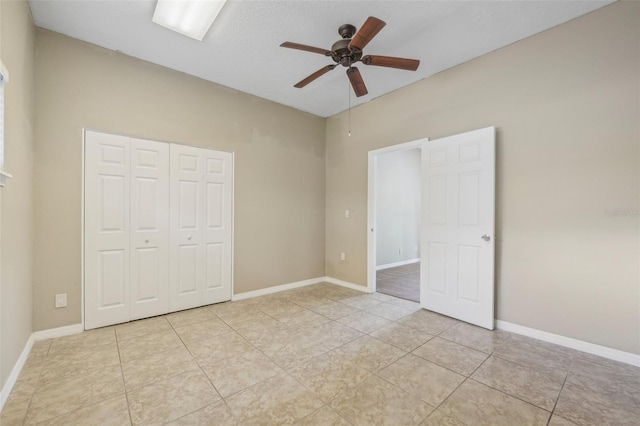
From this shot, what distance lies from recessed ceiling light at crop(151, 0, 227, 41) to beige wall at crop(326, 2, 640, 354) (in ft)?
8.63

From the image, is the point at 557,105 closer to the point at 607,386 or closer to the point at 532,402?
the point at 607,386

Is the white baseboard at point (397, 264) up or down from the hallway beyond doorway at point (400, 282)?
up

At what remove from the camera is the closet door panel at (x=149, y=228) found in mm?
3047

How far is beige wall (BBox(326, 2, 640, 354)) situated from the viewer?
2230 mm

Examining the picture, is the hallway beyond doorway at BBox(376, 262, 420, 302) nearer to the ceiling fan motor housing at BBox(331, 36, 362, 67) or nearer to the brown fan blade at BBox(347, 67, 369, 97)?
the brown fan blade at BBox(347, 67, 369, 97)

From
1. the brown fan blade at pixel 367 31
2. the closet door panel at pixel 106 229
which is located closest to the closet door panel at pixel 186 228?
the closet door panel at pixel 106 229

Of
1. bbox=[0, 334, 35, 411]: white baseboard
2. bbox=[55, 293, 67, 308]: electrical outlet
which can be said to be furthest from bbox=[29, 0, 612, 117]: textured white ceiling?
bbox=[0, 334, 35, 411]: white baseboard

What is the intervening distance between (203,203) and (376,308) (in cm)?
260

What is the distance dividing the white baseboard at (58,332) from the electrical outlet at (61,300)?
0.21 m

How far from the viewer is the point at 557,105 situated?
8.35ft

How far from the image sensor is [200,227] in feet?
11.5

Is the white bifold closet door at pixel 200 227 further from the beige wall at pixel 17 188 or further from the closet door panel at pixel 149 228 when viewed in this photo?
the beige wall at pixel 17 188

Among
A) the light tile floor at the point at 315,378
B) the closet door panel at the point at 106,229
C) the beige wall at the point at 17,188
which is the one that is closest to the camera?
the light tile floor at the point at 315,378

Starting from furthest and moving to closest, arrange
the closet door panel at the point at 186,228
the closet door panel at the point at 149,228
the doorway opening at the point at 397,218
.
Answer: the doorway opening at the point at 397,218 < the closet door panel at the point at 186,228 < the closet door panel at the point at 149,228
